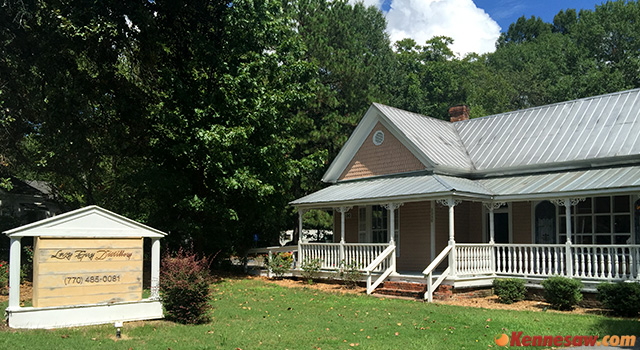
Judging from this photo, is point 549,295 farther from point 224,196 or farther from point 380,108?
point 224,196

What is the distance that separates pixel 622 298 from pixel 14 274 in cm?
1253

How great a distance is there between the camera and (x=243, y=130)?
1888 centimetres

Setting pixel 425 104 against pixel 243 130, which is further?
pixel 425 104

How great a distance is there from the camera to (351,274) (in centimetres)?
1852

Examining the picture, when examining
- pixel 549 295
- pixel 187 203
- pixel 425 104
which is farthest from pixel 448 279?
pixel 425 104

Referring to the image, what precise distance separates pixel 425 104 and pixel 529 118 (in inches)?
1432

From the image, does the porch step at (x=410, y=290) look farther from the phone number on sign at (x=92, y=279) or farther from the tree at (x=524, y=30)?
the tree at (x=524, y=30)

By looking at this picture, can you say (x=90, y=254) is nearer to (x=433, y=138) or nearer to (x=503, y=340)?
(x=503, y=340)

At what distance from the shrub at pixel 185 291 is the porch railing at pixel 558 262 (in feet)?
26.3

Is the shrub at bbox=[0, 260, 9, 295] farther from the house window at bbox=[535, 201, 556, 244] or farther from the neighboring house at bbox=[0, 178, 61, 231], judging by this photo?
the house window at bbox=[535, 201, 556, 244]

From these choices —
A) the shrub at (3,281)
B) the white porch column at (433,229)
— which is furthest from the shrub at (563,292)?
the shrub at (3,281)

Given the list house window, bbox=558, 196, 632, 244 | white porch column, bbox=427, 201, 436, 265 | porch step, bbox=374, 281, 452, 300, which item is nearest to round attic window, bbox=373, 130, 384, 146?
white porch column, bbox=427, 201, 436, 265

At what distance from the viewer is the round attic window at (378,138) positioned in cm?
2161

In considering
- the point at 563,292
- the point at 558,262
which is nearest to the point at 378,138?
the point at 558,262
